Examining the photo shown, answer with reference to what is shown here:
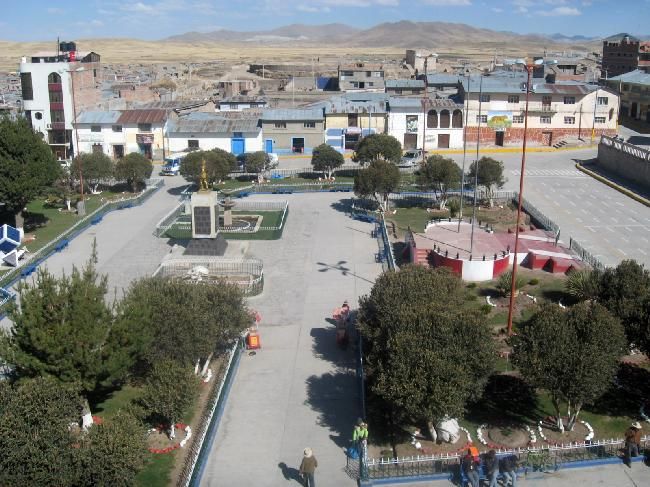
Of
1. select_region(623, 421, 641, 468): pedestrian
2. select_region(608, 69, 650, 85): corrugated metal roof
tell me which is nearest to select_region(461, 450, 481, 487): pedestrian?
select_region(623, 421, 641, 468): pedestrian

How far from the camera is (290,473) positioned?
53.2ft

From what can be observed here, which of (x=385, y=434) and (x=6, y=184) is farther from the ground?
(x=6, y=184)

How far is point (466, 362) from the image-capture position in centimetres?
1636

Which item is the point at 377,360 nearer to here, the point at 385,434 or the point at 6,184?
the point at 385,434

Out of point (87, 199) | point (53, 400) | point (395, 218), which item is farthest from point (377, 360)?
point (87, 199)

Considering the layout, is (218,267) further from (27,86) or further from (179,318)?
(27,86)

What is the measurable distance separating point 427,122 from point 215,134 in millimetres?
18784

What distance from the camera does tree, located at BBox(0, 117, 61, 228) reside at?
3394 centimetres

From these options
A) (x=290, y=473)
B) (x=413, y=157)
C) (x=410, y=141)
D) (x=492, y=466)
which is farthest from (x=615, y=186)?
(x=290, y=473)

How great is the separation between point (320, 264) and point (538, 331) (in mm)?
15596

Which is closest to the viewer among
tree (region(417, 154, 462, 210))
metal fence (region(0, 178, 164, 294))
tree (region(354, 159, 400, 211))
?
metal fence (region(0, 178, 164, 294))

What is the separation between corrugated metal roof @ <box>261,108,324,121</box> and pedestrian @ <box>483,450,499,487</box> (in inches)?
1911

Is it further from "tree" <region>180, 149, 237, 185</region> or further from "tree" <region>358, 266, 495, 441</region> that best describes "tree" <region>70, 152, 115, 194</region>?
"tree" <region>358, 266, 495, 441</region>

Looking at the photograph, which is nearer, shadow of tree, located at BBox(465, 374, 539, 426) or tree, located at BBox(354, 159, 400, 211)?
shadow of tree, located at BBox(465, 374, 539, 426)
